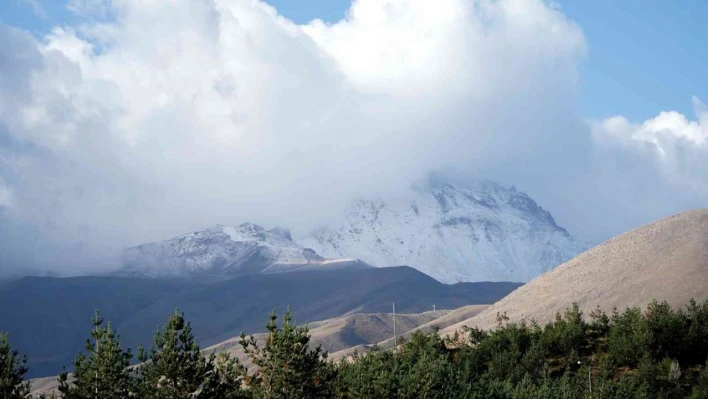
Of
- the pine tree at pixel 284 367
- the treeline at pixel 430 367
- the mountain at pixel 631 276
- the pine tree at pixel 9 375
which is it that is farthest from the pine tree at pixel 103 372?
the mountain at pixel 631 276

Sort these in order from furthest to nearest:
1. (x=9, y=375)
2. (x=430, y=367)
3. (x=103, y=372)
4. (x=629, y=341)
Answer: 1. (x=629, y=341)
2. (x=430, y=367)
3. (x=103, y=372)
4. (x=9, y=375)

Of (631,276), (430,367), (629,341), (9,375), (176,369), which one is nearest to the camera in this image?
(9,375)

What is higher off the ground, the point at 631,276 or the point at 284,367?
the point at 631,276

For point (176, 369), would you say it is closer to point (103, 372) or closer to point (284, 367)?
point (103, 372)

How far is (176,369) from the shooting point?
38500mm

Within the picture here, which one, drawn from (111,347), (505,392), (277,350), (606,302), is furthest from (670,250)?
(111,347)

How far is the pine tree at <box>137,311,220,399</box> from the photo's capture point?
38.4 meters

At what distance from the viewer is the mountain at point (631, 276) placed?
97.3 metres

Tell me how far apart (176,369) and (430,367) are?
624 inches

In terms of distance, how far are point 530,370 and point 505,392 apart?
34.2 ft

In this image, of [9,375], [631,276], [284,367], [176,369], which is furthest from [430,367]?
[631,276]

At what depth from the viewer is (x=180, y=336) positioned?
38.3m

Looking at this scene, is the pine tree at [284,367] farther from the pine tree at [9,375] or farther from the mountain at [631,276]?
the mountain at [631,276]

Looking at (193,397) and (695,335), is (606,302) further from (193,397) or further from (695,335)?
(193,397)
